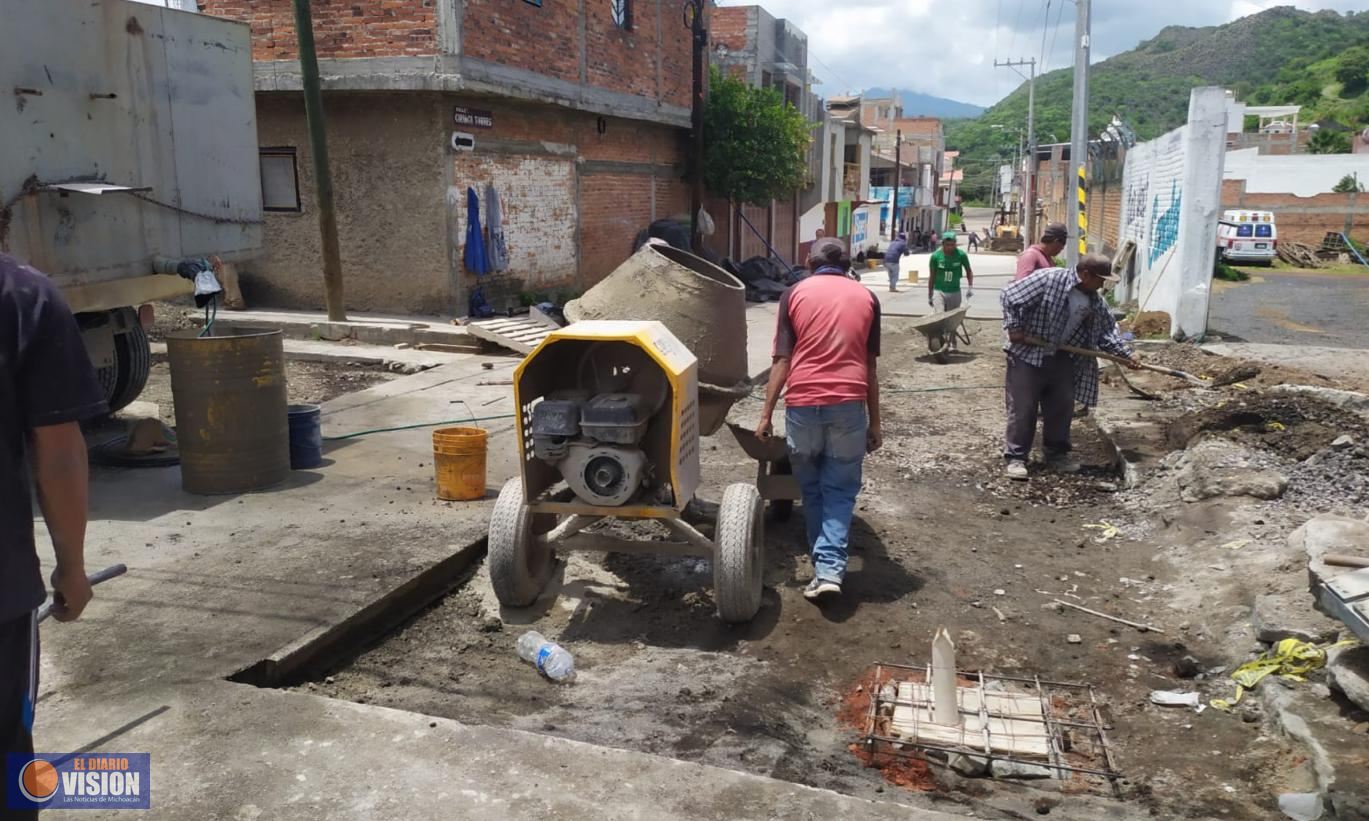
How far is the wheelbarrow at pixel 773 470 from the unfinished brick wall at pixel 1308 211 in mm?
32747

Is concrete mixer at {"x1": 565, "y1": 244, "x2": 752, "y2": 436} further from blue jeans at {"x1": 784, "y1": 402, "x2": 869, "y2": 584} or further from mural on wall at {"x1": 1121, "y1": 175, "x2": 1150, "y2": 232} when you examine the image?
mural on wall at {"x1": 1121, "y1": 175, "x2": 1150, "y2": 232}

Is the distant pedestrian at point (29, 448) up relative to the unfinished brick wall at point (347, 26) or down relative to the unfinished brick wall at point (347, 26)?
down

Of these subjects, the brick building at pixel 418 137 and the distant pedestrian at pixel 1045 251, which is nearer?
the distant pedestrian at pixel 1045 251

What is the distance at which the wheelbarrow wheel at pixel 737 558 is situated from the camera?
15.8 feet

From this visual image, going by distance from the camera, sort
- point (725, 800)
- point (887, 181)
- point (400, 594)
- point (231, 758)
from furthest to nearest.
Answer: point (887, 181) → point (400, 594) → point (231, 758) → point (725, 800)

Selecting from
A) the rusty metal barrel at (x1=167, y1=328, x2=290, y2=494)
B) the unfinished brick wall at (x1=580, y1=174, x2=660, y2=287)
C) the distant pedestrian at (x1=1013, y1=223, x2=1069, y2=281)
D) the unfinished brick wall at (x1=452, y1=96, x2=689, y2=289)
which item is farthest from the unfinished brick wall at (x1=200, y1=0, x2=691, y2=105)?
the distant pedestrian at (x1=1013, y1=223, x2=1069, y2=281)

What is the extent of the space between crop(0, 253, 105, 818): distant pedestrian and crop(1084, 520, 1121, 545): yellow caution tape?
5.83 metres

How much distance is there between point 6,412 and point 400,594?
304 centimetres

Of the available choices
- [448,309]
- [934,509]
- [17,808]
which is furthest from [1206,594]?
[448,309]

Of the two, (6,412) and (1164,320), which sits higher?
(6,412)

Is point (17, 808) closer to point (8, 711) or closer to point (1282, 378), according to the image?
point (8, 711)

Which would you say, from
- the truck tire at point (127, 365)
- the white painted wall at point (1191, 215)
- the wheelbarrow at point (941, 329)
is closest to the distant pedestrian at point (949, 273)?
the wheelbarrow at point (941, 329)

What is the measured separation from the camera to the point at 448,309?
47.4ft

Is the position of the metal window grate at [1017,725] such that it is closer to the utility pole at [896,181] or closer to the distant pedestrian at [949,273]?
the distant pedestrian at [949,273]
